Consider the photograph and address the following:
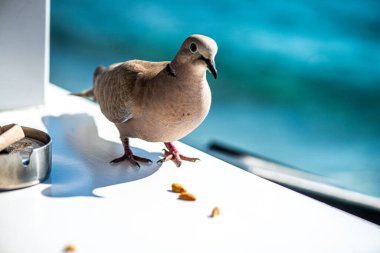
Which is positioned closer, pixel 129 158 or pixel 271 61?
pixel 129 158

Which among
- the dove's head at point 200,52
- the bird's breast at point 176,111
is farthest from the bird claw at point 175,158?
the dove's head at point 200,52

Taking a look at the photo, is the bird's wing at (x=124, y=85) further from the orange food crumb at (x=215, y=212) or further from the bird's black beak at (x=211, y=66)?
the orange food crumb at (x=215, y=212)

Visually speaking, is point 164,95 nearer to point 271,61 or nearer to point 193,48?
point 193,48

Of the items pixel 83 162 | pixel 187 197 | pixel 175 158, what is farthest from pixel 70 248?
pixel 175 158

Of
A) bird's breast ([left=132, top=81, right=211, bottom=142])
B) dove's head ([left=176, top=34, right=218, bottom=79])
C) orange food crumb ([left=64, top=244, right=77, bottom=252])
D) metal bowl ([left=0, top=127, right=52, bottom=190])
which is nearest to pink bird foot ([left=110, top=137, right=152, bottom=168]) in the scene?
bird's breast ([left=132, top=81, right=211, bottom=142])

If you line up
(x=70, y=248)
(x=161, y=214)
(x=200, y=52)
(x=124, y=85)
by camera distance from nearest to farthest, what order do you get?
(x=70, y=248), (x=161, y=214), (x=200, y=52), (x=124, y=85)

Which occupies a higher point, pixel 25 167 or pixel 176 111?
pixel 176 111

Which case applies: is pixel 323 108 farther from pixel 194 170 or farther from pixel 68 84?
pixel 194 170

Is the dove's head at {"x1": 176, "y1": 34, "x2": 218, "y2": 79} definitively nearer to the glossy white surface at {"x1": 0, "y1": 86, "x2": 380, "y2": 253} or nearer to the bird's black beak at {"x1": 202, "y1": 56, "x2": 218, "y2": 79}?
the bird's black beak at {"x1": 202, "y1": 56, "x2": 218, "y2": 79}
